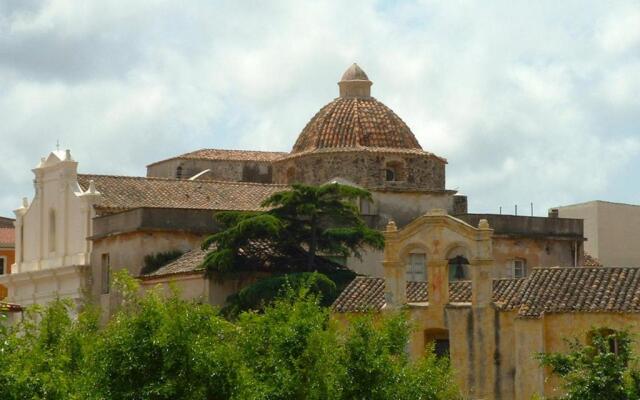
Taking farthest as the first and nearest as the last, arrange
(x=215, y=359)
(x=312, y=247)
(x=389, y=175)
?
(x=389, y=175), (x=312, y=247), (x=215, y=359)

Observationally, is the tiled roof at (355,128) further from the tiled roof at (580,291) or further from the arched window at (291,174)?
the tiled roof at (580,291)

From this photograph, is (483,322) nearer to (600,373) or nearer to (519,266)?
(600,373)

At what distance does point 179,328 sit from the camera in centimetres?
3198

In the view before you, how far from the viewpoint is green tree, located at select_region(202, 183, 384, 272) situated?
165 ft

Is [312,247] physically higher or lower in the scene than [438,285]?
higher

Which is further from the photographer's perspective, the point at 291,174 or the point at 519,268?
the point at 291,174

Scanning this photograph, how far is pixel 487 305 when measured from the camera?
142 feet

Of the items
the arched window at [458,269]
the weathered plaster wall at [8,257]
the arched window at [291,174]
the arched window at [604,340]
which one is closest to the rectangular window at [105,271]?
the arched window at [291,174]

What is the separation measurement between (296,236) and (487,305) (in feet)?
29.7

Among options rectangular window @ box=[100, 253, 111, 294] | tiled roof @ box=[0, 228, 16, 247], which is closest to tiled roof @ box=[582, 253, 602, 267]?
rectangular window @ box=[100, 253, 111, 294]

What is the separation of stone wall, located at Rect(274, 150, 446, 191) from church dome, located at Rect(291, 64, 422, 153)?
519 mm

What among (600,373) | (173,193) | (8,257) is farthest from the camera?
(8,257)

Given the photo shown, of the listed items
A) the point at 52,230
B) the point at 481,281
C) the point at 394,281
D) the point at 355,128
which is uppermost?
the point at 355,128

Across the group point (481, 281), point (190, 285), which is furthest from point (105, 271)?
point (481, 281)
